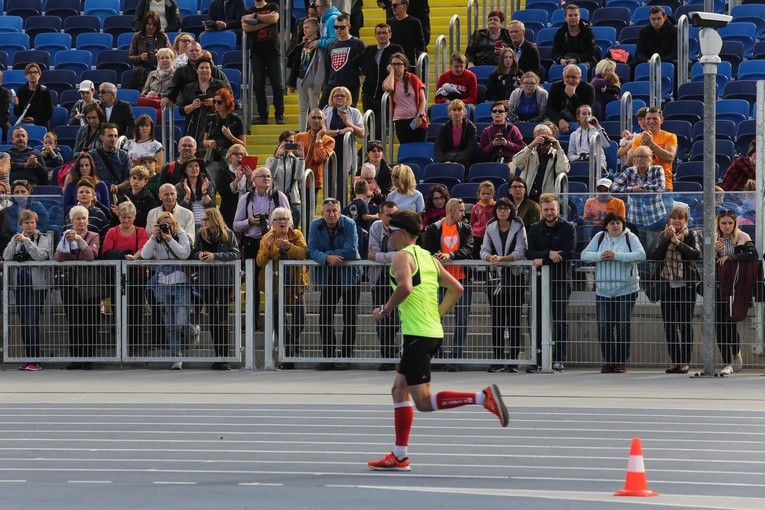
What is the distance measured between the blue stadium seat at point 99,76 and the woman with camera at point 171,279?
712 centimetres

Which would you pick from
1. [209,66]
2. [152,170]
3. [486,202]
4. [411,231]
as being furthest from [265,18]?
[411,231]

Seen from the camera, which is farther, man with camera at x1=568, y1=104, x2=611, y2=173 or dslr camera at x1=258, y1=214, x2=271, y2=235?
man with camera at x1=568, y1=104, x2=611, y2=173

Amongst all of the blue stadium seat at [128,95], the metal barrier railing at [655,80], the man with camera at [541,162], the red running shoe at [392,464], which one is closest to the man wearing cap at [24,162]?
the blue stadium seat at [128,95]

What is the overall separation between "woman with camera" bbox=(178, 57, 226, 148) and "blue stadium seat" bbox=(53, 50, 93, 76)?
15.7 feet

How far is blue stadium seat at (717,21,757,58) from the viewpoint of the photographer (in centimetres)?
2319

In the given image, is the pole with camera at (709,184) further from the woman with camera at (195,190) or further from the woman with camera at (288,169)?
the woman with camera at (195,190)

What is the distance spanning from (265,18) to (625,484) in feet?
45.1

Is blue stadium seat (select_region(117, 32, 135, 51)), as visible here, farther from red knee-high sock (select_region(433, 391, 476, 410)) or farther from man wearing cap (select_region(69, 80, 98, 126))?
red knee-high sock (select_region(433, 391, 476, 410))

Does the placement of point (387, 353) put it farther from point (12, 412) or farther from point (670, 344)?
point (12, 412)

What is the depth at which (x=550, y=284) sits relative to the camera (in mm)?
16875

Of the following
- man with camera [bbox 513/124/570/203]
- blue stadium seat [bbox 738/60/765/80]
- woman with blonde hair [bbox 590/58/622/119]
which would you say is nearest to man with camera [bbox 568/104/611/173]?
man with camera [bbox 513/124/570/203]

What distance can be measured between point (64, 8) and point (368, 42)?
589 centimetres

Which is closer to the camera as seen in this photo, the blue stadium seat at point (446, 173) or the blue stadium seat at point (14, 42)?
the blue stadium seat at point (446, 173)

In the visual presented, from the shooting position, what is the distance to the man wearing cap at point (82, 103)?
869 inches
